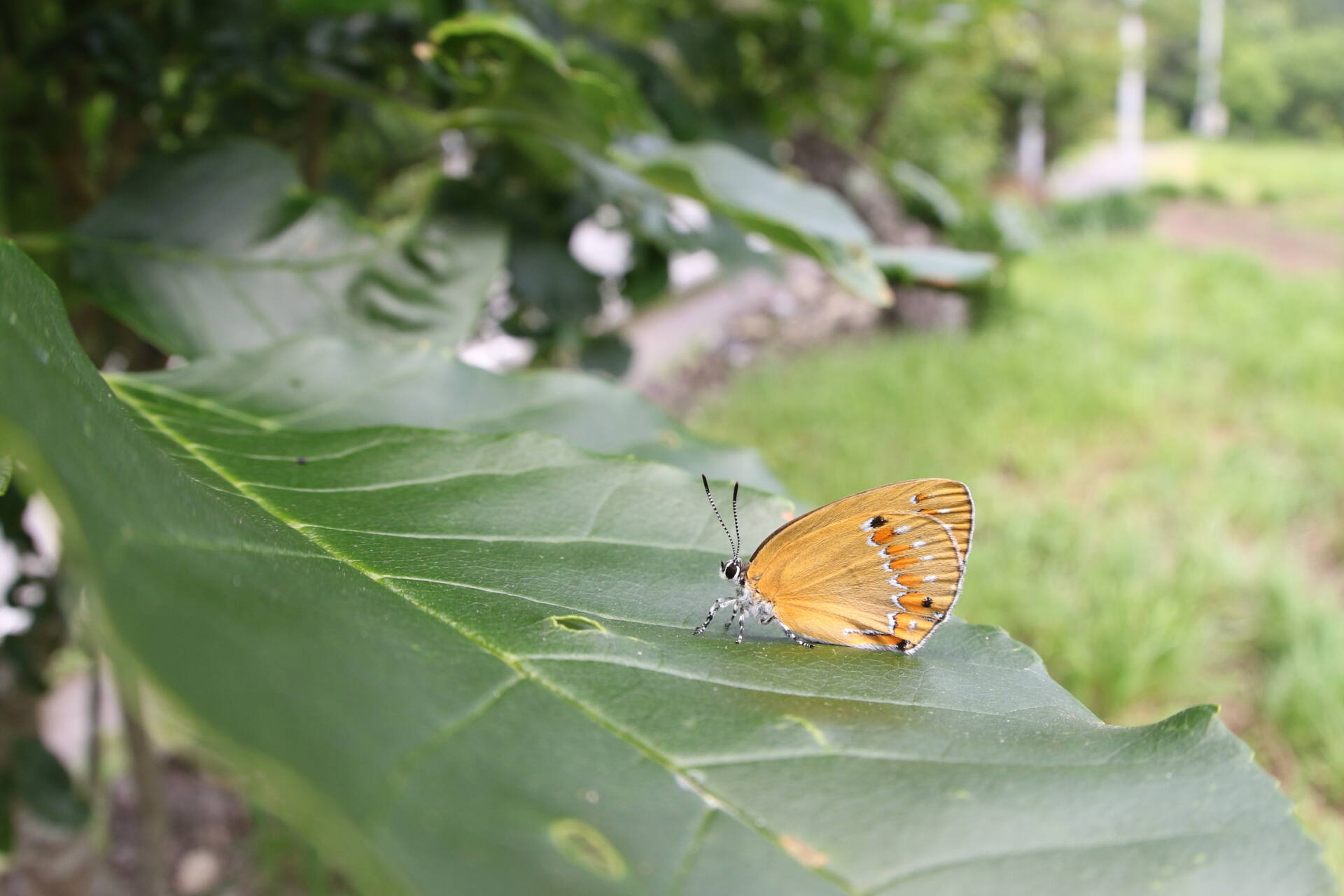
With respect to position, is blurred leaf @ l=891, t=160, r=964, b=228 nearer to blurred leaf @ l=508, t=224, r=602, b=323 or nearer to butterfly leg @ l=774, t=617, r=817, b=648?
blurred leaf @ l=508, t=224, r=602, b=323

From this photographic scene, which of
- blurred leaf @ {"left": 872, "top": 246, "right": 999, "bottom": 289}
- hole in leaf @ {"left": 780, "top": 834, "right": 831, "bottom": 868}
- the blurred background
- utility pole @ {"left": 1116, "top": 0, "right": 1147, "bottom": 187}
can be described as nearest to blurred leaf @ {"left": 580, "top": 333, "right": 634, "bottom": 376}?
the blurred background

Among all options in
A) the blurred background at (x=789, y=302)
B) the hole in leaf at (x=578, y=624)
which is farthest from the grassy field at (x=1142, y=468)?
the hole in leaf at (x=578, y=624)

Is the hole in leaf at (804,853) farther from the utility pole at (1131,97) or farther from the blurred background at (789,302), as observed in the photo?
the utility pole at (1131,97)

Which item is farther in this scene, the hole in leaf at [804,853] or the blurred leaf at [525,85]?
the blurred leaf at [525,85]

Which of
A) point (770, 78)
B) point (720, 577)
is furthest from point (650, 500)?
point (770, 78)

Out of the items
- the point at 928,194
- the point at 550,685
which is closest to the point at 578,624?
the point at 550,685

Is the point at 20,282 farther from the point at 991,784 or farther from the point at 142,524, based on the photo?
the point at 991,784
